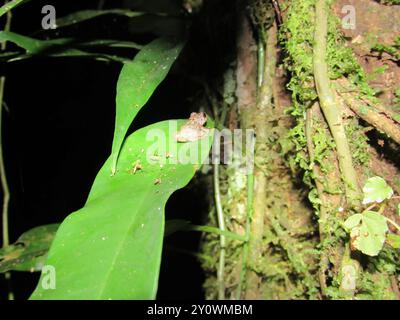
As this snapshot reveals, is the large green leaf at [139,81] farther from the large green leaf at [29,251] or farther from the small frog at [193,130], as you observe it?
the large green leaf at [29,251]

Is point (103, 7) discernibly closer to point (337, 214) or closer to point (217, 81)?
point (217, 81)

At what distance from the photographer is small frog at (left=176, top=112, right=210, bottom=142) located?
Answer: 2.28 feet

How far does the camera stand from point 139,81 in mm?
699

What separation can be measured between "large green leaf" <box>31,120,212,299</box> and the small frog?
0.5 inches

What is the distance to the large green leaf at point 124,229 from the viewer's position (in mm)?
464

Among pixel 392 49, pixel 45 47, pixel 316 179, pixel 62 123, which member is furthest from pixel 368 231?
pixel 62 123

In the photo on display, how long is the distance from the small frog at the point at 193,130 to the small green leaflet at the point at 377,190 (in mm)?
304

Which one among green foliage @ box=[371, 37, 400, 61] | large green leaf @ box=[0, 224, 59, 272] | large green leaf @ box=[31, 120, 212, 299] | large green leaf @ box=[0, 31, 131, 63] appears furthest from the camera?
large green leaf @ box=[0, 224, 59, 272]

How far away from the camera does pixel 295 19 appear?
2.32 ft

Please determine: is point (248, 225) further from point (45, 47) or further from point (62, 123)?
point (62, 123)

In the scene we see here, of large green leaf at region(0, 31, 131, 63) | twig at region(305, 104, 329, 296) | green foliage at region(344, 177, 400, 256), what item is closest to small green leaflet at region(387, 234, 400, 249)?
green foliage at region(344, 177, 400, 256)

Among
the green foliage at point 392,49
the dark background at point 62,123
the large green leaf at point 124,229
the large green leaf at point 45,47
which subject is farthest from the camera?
the dark background at point 62,123

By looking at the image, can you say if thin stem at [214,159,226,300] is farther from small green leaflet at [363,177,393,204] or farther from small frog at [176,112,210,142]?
small green leaflet at [363,177,393,204]

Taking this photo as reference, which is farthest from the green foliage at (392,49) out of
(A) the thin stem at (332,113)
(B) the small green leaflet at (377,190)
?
(B) the small green leaflet at (377,190)
